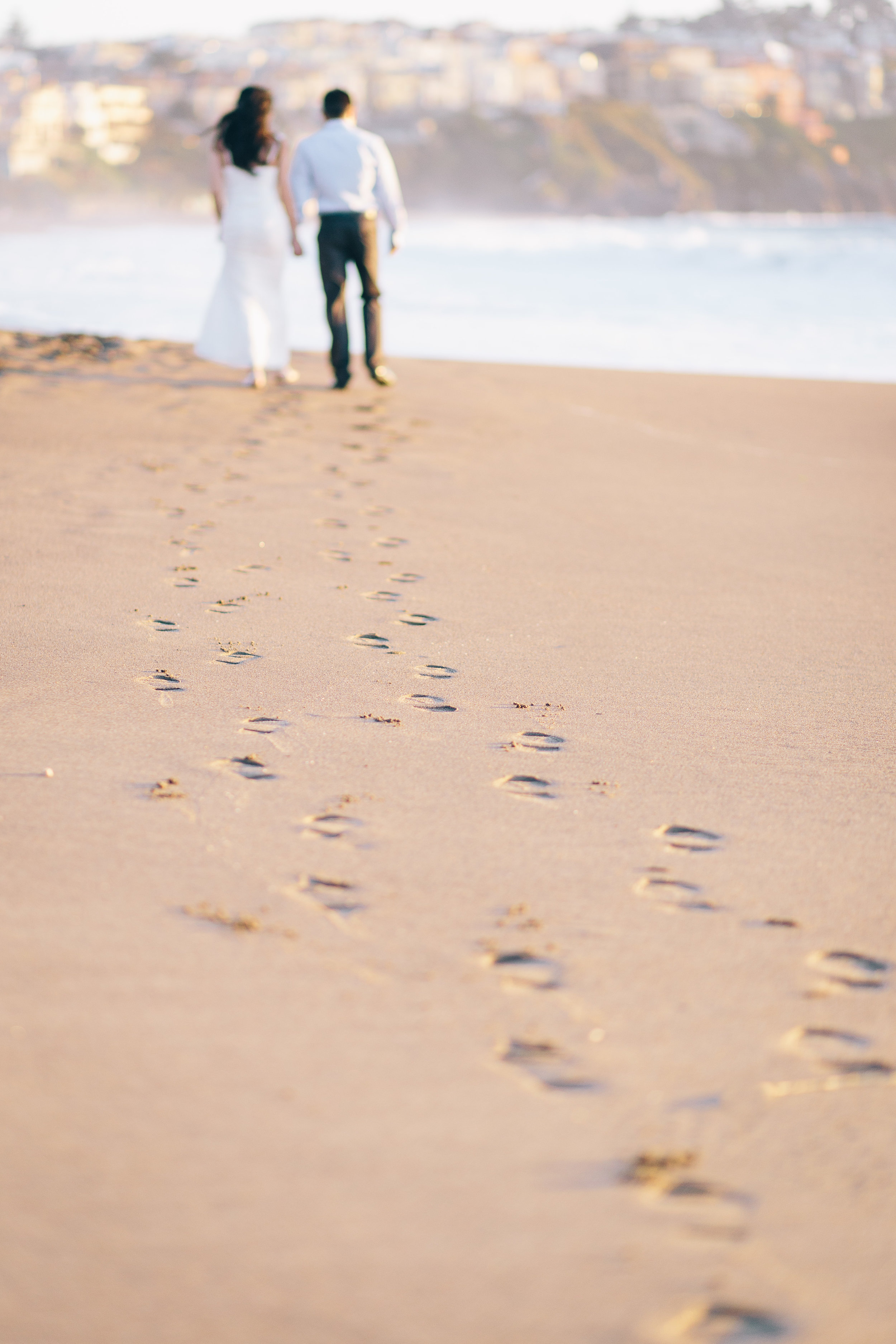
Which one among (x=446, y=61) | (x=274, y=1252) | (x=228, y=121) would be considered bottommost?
(x=274, y=1252)

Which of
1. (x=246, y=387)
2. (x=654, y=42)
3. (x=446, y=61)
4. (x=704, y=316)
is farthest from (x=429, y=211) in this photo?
(x=246, y=387)

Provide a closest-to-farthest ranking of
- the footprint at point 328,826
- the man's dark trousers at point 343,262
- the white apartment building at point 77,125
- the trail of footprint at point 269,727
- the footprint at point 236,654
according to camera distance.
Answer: the footprint at point 328,826 → the trail of footprint at point 269,727 → the footprint at point 236,654 → the man's dark trousers at point 343,262 → the white apartment building at point 77,125

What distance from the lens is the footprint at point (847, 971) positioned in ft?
6.07

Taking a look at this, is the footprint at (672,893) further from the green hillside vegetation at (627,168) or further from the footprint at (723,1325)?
the green hillside vegetation at (627,168)

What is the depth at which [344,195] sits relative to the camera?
7.00 meters

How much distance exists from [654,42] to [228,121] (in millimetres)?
100422

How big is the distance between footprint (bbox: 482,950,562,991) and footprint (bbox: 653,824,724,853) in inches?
18.9

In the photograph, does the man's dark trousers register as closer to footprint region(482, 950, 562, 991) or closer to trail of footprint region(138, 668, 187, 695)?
trail of footprint region(138, 668, 187, 695)

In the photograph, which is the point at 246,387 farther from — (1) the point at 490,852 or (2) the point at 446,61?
(2) the point at 446,61

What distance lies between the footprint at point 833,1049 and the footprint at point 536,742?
1042mm

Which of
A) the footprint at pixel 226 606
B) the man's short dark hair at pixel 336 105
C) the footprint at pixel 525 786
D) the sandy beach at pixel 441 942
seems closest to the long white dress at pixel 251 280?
the man's short dark hair at pixel 336 105

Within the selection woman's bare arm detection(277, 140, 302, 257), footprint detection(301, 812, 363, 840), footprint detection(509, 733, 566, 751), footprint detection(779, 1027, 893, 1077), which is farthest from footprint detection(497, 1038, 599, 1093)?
woman's bare arm detection(277, 140, 302, 257)

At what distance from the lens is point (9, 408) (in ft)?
21.2

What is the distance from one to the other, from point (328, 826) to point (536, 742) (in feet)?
2.01
